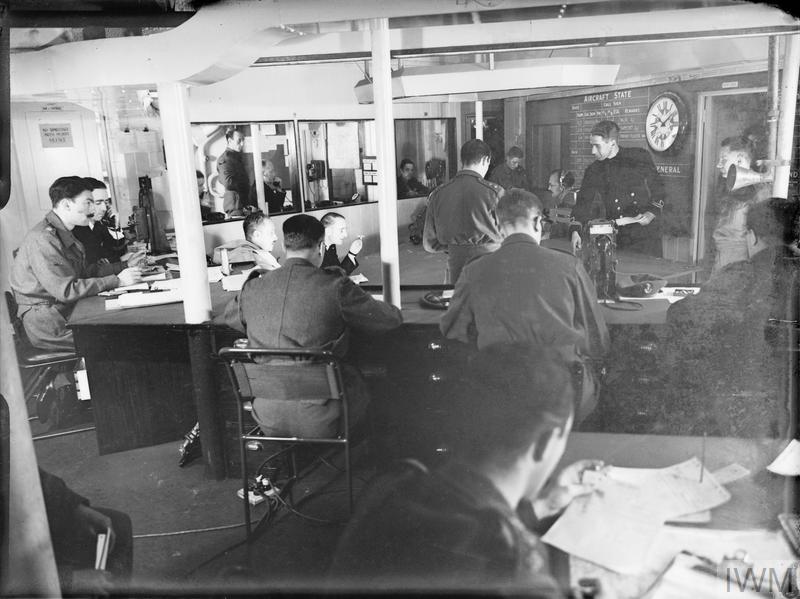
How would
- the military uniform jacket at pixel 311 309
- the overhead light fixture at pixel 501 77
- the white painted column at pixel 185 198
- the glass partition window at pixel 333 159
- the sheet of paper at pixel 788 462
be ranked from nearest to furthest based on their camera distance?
1. the sheet of paper at pixel 788 462
2. the military uniform jacket at pixel 311 309
3. the white painted column at pixel 185 198
4. the overhead light fixture at pixel 501 77
5. the glass partition window at pixel 333 159

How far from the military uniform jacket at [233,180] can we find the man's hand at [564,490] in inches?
178

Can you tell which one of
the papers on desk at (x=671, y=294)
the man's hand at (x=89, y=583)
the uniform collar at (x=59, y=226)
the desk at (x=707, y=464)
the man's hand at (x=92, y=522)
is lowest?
the man's hand at (x=89, y=583)

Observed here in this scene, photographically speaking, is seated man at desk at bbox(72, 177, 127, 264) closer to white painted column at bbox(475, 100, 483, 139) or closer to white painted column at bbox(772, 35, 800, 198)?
white painted column at bbox(475, 100, 483, 139)

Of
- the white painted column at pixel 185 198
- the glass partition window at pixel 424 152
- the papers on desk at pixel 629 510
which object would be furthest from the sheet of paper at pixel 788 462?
the glass partition window at pixel 424 152

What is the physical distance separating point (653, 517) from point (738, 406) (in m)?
0.95

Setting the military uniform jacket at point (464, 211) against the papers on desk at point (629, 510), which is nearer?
the papers on desk at point (629, 510)

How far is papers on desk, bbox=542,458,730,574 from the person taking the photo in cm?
108

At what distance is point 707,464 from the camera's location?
1.31 metres

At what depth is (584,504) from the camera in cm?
118

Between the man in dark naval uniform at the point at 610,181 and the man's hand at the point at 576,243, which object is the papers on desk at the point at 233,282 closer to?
the man's hand at the point at 576,243

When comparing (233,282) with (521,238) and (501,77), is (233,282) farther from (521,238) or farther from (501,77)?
(501,77)

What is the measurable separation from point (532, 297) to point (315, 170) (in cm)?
428

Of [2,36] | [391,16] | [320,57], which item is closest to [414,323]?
[391,16]

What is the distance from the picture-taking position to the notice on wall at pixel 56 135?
3.40 metres
